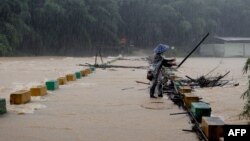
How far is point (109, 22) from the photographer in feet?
189

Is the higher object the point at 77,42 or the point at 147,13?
the point at 147,13

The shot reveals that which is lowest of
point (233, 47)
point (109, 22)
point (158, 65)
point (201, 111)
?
point (201, 111)

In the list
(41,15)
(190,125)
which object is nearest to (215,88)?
(190,125)

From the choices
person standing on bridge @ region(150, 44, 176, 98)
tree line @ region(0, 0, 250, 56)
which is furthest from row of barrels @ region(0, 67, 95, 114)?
tree line @ region(0, 0, 250, 56)

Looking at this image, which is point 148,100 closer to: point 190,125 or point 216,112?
point 216,112

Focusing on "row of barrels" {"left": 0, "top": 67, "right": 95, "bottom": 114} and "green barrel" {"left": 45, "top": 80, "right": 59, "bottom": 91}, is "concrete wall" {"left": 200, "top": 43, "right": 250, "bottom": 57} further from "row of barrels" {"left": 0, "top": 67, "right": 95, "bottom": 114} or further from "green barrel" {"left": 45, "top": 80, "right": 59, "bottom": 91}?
"green barrel" {"left": 45, "top": 80, "right": 59, "bottom": 91}

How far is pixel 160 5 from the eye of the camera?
64.1m

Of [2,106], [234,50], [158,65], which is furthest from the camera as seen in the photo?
[234,50]

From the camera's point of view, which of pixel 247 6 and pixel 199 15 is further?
pixel 247 6

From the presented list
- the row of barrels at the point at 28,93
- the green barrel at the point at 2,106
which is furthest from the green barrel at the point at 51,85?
the green barrel at the point at 2,106

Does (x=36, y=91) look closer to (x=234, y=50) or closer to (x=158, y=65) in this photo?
(x=158, y=65)

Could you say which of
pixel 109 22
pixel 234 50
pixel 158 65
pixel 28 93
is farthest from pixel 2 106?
pixel 234 50

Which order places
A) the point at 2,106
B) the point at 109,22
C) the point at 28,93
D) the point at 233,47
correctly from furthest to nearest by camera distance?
1. the point at 233,47
2. the point at 109,22
3. the point at 28,93
4. the point at 2,106

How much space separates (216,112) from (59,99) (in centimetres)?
465
